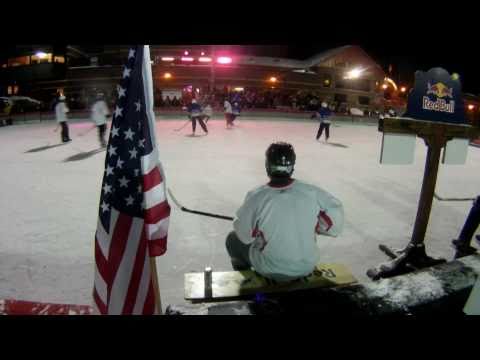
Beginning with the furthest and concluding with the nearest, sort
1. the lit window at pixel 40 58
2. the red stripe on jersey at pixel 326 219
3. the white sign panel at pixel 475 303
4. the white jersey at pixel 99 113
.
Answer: the lit window at pixel 40 58 < the white jersey at pixel 99 113 < the red stripe on jersey at pixel 326 219 < the white sign panel at pixel 475 303

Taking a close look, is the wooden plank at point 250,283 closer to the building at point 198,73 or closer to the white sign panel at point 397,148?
the white sign panel at point 397,148

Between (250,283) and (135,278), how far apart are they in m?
0.91

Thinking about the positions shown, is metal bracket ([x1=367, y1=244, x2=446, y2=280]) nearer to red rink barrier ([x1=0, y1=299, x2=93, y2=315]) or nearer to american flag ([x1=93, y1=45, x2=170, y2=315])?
american flag ([x1=93, y1=45, x2=170, y2=315])

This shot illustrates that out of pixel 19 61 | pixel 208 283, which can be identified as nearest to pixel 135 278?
pixel 208 283

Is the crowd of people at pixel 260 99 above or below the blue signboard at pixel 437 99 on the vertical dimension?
above

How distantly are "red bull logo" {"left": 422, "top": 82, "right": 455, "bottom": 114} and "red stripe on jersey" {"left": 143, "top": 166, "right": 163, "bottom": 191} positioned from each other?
3.01m

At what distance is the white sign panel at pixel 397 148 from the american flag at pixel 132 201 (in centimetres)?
250

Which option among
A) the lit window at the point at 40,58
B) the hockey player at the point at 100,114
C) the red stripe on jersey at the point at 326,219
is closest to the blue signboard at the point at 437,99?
the red stripe on jersey at the point at 326,219

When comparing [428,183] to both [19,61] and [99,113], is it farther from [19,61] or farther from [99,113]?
[19,61]

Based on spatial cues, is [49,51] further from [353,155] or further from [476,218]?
[476,218]

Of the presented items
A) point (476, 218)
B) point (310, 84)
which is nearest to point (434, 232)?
point (476, 218)

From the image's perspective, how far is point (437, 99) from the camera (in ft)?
11.8

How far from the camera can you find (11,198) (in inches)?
239

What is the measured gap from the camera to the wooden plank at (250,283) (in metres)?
2.49
